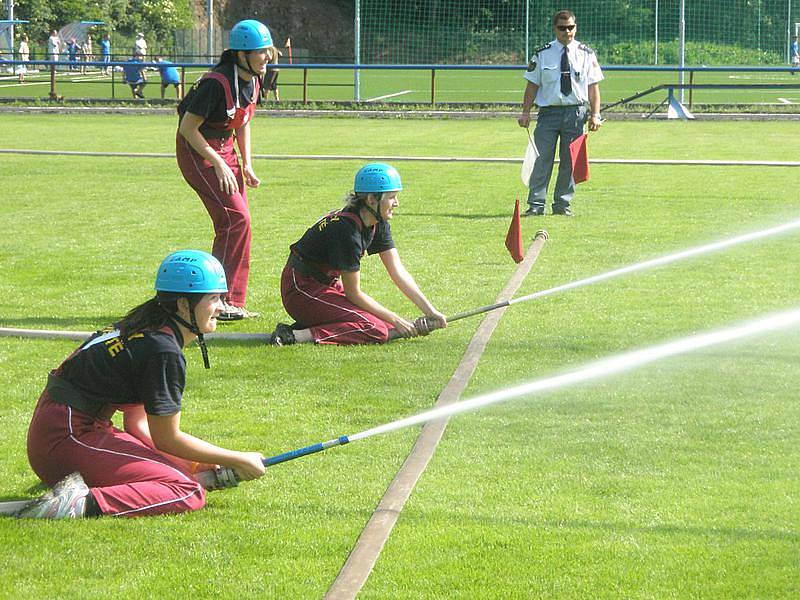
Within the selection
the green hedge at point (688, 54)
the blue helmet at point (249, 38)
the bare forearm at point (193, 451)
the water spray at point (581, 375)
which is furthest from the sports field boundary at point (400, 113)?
the bare forearm at point (193, 451)

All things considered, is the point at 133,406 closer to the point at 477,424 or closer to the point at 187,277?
the point at 187,277

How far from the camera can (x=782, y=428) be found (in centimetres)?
625

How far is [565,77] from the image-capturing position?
1406 centimetres

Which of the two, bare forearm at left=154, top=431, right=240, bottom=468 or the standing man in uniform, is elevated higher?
the standing man in uniform

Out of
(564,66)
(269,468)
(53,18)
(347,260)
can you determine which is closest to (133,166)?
(564,66)

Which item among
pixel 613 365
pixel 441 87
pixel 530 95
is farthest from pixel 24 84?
pixel 613 365

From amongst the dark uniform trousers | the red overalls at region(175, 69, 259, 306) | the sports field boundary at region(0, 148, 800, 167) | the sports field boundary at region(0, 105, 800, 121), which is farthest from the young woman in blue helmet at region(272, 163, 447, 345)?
the sports field boundary at region(0, 105, 800, 121)

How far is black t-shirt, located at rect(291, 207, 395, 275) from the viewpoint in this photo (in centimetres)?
782

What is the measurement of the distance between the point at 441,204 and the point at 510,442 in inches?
373

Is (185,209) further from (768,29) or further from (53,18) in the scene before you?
(53,18)

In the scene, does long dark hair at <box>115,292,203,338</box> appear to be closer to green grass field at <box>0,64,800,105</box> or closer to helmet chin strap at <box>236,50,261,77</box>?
helmet chin strap at <box>236,50,261,77</box>

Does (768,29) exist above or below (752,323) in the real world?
above

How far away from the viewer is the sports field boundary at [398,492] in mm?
4496

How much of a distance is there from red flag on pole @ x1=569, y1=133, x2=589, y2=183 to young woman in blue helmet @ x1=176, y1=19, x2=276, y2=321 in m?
5.89
